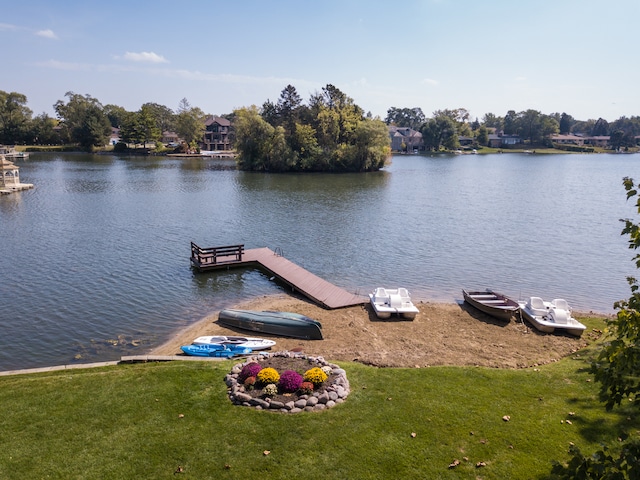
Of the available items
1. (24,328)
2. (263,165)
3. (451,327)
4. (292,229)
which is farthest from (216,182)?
(451,327)

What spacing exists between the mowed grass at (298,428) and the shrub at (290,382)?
1014mm

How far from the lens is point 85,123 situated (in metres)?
148

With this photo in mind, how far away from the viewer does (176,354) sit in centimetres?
2014

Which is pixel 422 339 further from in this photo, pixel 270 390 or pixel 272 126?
pixel 272 126

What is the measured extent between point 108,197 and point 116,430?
194ft

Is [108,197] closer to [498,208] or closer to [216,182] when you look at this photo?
[216,182]

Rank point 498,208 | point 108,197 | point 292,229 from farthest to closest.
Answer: point 108,197 < point 498,208 < point 292,229

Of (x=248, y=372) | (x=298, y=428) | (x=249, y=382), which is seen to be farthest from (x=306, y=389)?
(x=248, y=372)

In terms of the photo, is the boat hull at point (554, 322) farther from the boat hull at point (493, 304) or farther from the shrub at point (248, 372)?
the shrub at point (248, 372)

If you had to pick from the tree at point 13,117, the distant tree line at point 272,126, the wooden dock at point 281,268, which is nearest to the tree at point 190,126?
the distant tree line at point 272,126

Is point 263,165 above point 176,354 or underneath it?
above

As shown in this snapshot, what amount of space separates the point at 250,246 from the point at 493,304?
21.9 metres

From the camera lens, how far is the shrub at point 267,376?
14.5 m

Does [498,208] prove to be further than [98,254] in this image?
Yes
